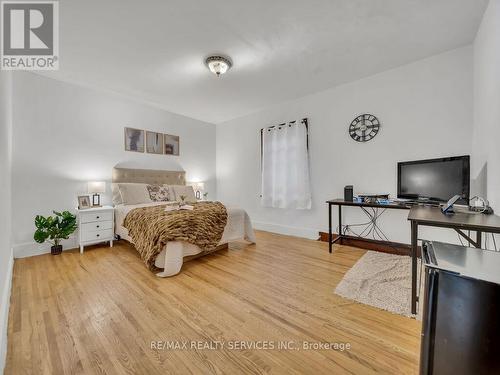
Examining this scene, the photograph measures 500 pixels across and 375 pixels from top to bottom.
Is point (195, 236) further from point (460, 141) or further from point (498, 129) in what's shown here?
point (460, 141)

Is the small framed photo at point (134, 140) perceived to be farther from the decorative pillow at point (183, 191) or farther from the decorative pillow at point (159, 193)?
the decorative pillow at point (183, 191)

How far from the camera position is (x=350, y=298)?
5.93ft

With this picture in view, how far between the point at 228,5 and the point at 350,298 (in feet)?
9.27

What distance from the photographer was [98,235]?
3.15 meters

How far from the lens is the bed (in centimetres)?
232

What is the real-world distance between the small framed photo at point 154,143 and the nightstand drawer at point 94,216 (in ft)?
5.03

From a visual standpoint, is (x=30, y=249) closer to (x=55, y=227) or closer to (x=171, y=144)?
(x=55, y=227)

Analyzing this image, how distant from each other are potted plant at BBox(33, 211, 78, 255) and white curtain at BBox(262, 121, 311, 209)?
10.7ft

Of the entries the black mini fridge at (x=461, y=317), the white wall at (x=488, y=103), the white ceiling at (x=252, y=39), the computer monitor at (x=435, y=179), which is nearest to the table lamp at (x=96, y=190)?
the white ceiling at (x=252, y=39)

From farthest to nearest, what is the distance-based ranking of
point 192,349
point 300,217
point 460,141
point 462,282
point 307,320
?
point 300,217
point 460,141
point 307,320
point 192,349
point 462,282

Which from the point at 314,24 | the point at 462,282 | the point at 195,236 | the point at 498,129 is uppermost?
the point at 314,24

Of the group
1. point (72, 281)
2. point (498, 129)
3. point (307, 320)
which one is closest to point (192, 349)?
point (307, 320)

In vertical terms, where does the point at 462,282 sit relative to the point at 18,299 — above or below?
above

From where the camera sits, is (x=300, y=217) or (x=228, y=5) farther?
(x=300, y=217)
